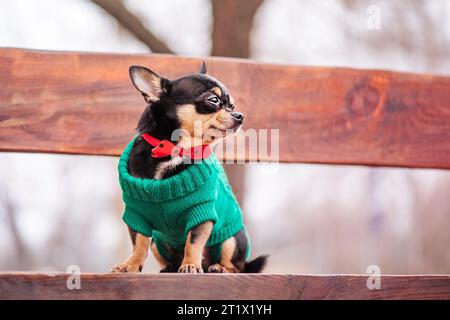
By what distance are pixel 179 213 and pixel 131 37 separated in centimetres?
138

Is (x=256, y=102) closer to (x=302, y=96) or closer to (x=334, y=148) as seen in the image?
(x=302, y=96)

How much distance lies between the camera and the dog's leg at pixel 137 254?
1.59 m

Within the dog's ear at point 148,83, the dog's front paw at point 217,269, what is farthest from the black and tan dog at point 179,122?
the dog's front paw at point 217,269

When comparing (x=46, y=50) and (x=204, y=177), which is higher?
(x=46, y=50)

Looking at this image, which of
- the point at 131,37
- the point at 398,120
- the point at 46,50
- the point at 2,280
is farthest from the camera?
the point at 131,37

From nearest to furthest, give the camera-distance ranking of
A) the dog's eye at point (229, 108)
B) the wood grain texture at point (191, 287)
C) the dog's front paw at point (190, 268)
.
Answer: the wood grain texture at point (191, 287) < the dog's front paw at point (190, 268) < the dog's eye at point (229, 108)

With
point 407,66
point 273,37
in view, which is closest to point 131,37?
point 273,37

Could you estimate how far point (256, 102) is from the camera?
2.11 metres

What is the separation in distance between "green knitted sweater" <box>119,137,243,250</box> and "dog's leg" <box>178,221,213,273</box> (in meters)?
0.02

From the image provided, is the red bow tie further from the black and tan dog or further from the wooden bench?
the wooden bench

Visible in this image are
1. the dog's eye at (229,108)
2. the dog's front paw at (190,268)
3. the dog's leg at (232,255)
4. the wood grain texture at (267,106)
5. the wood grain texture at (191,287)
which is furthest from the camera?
the wood grain texture at (267,106)

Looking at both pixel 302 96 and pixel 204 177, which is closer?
pixel 204 177

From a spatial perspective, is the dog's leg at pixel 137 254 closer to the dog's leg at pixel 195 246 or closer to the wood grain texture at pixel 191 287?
the dog's leg at pixel 195 246

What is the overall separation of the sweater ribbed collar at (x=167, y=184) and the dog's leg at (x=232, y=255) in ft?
0.81
